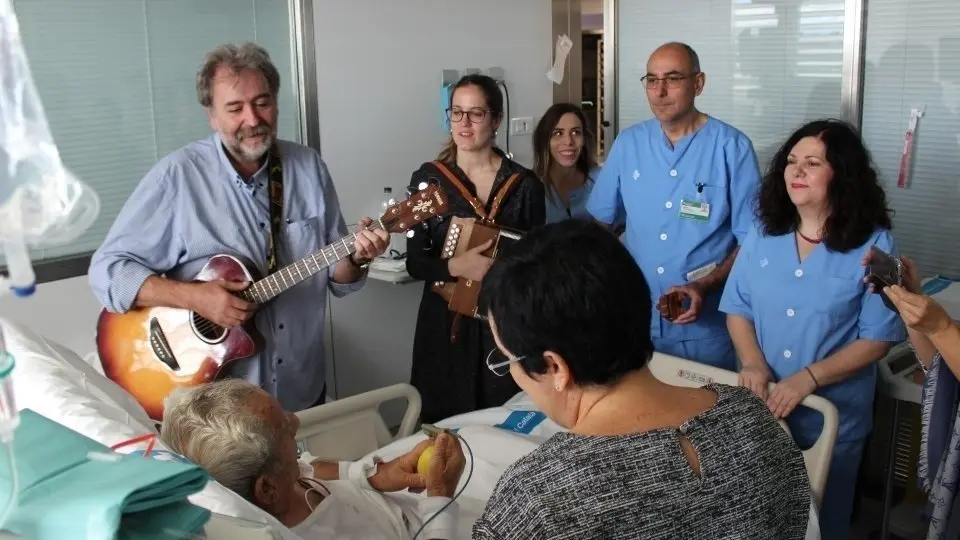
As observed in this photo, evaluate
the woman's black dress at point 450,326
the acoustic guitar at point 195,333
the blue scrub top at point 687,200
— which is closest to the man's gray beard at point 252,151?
the acoustic guitar at point 195,333

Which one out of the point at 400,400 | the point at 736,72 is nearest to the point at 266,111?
the point at 400,400

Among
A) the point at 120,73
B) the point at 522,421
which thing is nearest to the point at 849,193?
the point at 522,421

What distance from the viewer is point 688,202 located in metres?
2.88

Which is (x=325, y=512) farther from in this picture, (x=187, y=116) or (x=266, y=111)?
(x=187, y=116)

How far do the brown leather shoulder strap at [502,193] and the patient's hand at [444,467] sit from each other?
1246 millimetres

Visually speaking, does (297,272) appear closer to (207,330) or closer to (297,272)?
(297,272)

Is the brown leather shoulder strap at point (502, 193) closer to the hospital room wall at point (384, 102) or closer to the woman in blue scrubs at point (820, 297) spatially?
the woman in blue scrubs at point (820, 297)

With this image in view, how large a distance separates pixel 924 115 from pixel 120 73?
121 inches

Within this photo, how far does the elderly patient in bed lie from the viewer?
1.64 meters

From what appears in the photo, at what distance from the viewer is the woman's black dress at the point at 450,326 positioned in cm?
297

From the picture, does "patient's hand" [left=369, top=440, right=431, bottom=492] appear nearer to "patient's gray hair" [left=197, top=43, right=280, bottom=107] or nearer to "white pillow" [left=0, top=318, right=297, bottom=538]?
"white pillow" [left=0, top=318, right=297, bottom=538]

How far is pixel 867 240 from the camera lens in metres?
2.35

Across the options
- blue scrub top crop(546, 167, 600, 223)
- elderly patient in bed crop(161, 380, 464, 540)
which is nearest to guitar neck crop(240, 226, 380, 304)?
elderly patient in bed crop(161, 380, 464, 540)

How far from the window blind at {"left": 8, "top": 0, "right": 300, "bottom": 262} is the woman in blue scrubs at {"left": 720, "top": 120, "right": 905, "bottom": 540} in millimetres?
2175
